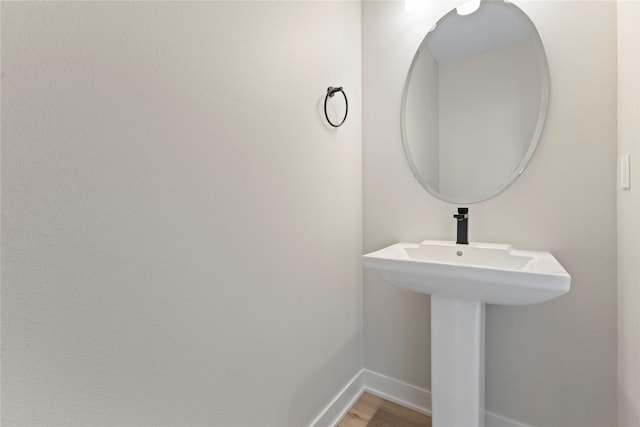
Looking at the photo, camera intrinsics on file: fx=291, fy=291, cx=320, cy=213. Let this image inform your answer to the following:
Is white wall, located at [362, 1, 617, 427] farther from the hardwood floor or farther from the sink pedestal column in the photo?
the sink pedestal column

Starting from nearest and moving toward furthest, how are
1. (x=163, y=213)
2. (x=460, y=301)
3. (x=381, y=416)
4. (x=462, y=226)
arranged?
(x=163, y=213) < (x=460, y=301) < (x=462, y=226) < (x=381, y=416)

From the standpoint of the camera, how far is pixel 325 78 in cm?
140

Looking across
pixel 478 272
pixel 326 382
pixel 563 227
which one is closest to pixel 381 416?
pixel 326 382

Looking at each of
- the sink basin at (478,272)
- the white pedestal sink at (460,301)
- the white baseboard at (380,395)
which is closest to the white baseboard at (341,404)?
the white baseboard at (380,395)

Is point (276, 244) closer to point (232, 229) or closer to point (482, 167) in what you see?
point (232, 229)

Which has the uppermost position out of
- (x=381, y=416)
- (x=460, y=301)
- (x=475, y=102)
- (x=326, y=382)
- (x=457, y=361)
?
(x=475, y=102)

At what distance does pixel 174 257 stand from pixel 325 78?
1.06 metres

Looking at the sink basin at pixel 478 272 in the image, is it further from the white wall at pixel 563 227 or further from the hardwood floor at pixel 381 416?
the hardwood floor at pixel 381 416

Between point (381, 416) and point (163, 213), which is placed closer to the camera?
point (163, 213)

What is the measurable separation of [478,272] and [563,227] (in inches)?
22.6

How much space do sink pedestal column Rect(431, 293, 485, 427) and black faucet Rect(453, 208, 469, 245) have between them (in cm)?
29

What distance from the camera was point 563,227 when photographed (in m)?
1.20

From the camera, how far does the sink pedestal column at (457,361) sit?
A: 111cm

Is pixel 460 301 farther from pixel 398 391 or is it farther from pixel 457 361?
pixel 398 391
